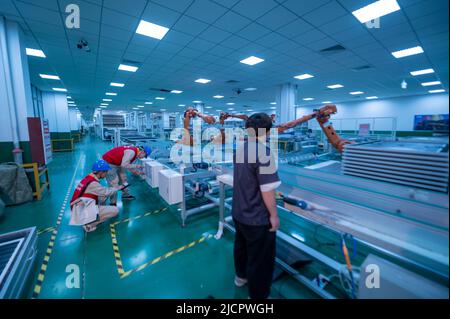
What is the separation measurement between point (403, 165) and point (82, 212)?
3751mm

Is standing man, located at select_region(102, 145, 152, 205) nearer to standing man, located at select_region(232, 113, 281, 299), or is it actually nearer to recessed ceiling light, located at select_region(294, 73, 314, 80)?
standing man, located at select_region(232, 113, 281, 299)

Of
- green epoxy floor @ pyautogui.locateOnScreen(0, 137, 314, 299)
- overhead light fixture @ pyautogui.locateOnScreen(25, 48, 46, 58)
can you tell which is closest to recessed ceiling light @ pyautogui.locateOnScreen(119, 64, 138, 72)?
overhead light fixture @ pyautogui.locateOnScreen(25, 48, 46, 58)

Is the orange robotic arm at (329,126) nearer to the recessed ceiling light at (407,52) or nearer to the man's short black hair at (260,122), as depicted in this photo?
the man's short black hair at (260,122)

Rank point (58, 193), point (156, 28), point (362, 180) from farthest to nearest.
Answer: point (58, 193) < point (156, 28) < point (362, 180)

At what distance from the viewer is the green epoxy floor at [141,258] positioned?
1956 millimetres

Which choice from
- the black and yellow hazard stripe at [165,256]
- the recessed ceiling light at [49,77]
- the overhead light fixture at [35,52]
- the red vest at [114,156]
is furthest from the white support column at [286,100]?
the recessed ceiling light at [49,77]

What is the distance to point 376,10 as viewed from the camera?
346 cm

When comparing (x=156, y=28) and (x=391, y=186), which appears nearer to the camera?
(x=391, y=186)

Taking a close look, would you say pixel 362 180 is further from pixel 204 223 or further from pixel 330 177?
pixel 204 223

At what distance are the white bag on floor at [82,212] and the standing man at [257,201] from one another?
2425 millimetres

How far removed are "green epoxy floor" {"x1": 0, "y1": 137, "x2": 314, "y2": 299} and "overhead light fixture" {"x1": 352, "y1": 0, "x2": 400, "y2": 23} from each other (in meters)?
4.50

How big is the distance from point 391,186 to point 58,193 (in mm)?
6153

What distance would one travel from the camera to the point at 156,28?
4.12 m
